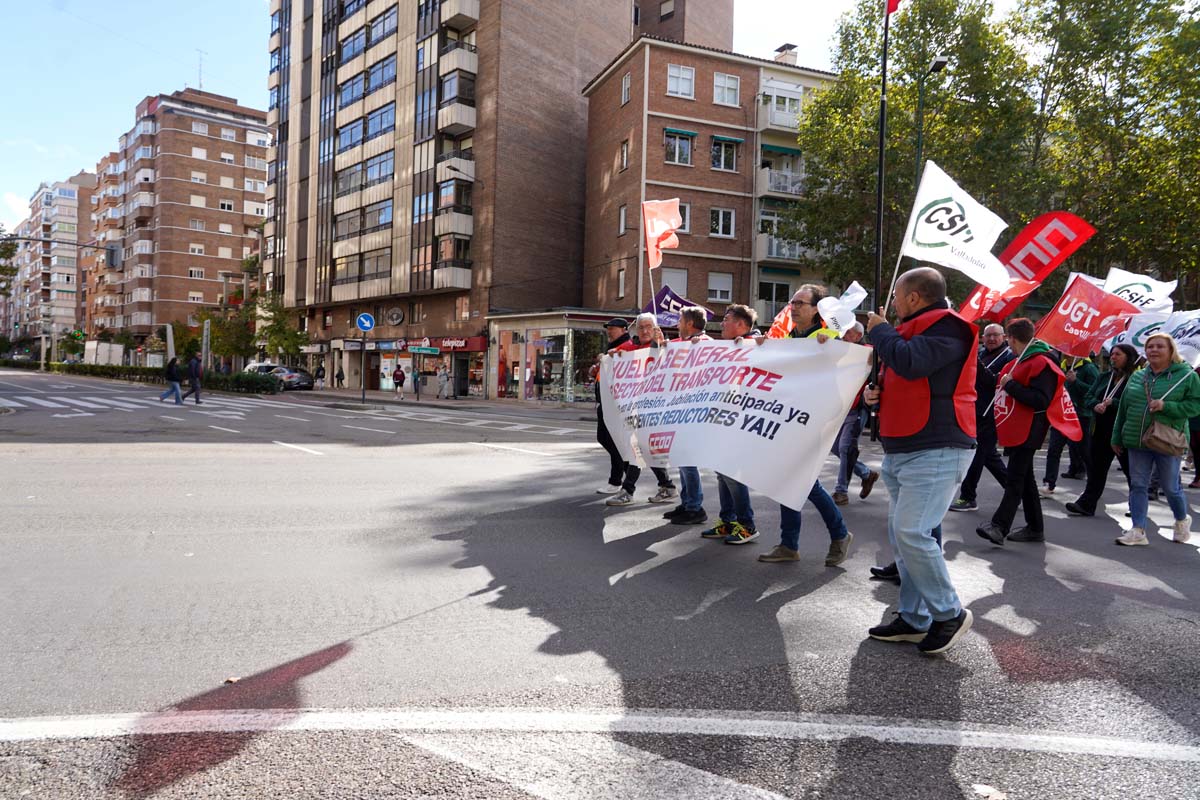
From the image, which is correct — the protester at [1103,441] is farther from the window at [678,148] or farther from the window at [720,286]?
the window at [678,148]

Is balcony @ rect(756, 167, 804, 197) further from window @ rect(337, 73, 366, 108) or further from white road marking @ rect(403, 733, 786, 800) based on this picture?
white road marking @ rect(403, 733, 786, 800)

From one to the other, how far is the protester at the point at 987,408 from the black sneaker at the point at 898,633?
394cm

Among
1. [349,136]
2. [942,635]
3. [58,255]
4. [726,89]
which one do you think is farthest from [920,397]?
[58,255]

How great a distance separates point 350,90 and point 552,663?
5290 cm

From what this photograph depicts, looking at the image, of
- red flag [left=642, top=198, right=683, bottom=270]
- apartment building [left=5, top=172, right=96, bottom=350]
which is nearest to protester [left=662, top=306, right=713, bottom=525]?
red flag [left=642, top=198, right=683, bottom=270]

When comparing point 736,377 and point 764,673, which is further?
point 736,377

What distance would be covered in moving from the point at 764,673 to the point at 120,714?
268 cm

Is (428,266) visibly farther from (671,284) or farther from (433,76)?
(671,284)

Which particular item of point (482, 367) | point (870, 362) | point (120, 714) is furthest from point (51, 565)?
point (482, 367)

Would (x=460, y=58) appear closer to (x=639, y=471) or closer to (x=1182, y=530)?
(x=639, y=471)

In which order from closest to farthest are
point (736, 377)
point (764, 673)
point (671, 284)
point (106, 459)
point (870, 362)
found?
point (764, 673), point (870, 362), point (736, 377), point (106, 459), point (671, 284)

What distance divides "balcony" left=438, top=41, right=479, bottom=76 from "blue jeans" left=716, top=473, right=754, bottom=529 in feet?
128

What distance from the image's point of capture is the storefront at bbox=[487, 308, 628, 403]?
113 feet

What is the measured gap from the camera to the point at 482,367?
40.2 m
